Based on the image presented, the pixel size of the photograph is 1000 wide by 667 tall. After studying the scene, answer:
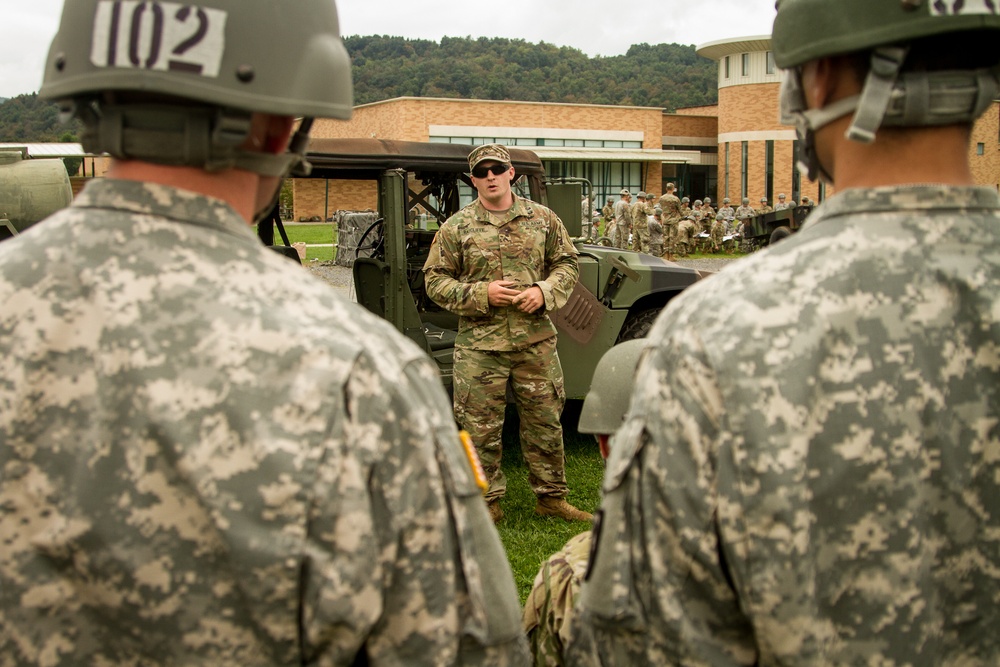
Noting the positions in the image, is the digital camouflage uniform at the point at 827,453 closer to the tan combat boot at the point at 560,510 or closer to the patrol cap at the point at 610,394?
the patrol cap at the point at 610,394

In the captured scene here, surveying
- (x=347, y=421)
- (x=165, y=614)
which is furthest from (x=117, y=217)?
(x=165, y=614)

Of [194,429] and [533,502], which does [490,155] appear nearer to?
[533,502]

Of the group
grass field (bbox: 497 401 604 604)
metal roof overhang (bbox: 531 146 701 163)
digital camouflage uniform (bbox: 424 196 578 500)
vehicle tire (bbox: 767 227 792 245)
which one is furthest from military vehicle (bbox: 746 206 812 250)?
metal roof overhang (bbox: 531 146 701 163)

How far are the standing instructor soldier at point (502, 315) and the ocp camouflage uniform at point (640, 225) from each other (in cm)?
1709

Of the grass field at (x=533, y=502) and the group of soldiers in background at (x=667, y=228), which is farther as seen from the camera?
the group of soldiers in background at (x=667, y=228)

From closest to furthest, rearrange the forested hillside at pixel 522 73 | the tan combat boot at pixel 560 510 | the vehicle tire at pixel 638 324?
1. the tan combat boot at pixel 560 510
2. the vehicle tire at pixel 638 324
3. the forested hillside at pixel 522 73

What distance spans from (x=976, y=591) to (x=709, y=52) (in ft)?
154

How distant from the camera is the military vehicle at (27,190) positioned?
6.12 m

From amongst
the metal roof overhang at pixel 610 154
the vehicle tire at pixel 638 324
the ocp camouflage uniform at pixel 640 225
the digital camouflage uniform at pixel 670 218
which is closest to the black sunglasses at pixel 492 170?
the vehicle tire at pixel 638 324

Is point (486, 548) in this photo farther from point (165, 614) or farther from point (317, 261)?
point (317, 261)

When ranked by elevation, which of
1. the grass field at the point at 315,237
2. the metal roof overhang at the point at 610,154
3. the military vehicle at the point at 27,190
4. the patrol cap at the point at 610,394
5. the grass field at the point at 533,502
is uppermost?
the metal roof overhang at the point at 610,154

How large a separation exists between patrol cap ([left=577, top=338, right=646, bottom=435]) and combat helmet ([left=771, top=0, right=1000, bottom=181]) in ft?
4.06

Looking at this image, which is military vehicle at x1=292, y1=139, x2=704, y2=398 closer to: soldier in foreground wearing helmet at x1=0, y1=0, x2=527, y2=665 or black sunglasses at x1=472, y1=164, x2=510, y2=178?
black sunglasses at x1=472, y1=164, x2=510, y2=178

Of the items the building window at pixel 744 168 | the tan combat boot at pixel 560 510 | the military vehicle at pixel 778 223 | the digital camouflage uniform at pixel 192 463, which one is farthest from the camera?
the building window at pixel 744 168
